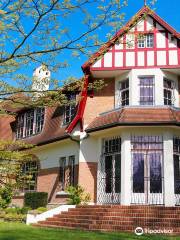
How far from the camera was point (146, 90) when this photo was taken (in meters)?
18.5

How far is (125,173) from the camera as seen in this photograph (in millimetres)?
15922

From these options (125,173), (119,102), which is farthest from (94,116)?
(125,173)

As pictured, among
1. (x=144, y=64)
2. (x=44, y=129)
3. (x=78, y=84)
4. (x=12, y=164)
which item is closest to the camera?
(x=12, y=164)

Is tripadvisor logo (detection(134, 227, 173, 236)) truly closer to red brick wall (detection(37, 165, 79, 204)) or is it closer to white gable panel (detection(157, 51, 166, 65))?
red brick wall (detection(37, 165, 79, 204))

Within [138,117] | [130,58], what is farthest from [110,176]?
[130,58]

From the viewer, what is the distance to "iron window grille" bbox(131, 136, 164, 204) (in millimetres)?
15867

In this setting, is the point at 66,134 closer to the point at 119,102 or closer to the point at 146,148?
the point at 119,102

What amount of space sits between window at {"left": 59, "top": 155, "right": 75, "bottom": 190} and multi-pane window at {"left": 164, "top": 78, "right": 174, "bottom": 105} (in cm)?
604

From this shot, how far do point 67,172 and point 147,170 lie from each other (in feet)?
17.5

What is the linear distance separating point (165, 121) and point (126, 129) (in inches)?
74.2

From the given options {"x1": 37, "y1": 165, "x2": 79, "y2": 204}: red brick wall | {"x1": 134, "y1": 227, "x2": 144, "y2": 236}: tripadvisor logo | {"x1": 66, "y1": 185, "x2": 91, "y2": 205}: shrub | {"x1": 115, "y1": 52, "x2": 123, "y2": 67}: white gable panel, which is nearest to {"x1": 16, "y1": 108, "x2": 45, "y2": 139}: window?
{"x1": 37, "y1": 165, "x2": 79, "y2": 204}: red brick wall

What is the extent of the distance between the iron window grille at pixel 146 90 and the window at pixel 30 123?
7712mm

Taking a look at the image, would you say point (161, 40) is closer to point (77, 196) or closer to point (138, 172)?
point (138, 172)

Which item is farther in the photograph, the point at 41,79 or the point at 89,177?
the point at 89,177
